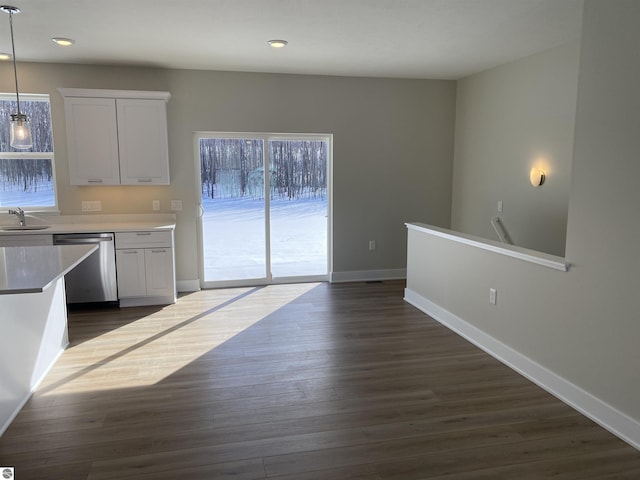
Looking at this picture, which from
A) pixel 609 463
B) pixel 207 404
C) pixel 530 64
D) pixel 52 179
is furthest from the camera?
pixel 52 179

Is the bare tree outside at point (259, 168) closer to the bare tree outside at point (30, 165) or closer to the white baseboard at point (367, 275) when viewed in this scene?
the white baseboard at point (367, 275)

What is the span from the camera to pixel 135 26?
3.73m

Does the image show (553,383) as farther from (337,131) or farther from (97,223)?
(97,223)

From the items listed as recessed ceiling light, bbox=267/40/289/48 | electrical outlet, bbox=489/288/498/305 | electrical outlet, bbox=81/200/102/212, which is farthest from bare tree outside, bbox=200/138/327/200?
electrical outlet, bbox=489/288/498/305

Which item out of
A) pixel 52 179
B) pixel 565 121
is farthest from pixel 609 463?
pixel 52 179

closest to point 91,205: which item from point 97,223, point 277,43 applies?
point 97,223

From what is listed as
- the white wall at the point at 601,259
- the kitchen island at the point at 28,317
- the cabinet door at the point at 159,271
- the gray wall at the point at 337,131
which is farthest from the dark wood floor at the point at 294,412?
the gray wall at the point at 337,131

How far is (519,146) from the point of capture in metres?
4.98

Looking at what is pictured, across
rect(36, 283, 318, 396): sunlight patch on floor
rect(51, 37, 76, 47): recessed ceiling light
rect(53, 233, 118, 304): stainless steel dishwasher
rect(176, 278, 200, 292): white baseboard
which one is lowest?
rect(36, 283, 318, 396): sunlight patch on floor

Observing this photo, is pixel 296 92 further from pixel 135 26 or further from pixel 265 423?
pixel 265 423

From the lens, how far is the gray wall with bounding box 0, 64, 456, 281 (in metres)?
5.21

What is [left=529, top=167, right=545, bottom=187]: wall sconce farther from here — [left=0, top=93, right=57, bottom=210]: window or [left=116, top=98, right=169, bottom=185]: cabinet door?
[left=0, top=93, right=57, bottom=210]: window

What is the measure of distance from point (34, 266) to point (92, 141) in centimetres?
260

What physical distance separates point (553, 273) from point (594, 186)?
2.02ft
